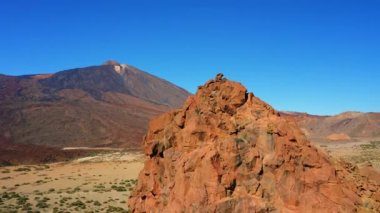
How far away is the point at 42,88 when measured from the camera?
160125 mm

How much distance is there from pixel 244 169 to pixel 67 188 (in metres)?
26.2

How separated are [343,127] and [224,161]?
4646 inches

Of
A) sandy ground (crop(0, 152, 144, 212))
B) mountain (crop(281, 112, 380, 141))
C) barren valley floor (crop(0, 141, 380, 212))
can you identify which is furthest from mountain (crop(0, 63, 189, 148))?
mountain (crop(281, 112, 380, 141))

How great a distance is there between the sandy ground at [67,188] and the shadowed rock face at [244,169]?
1196cm

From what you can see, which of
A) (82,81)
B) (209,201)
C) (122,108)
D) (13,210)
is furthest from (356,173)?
(82,81)

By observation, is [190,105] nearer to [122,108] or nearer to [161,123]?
[161,123]

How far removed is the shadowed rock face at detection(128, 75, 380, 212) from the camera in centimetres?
1364

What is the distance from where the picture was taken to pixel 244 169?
46.8 feet

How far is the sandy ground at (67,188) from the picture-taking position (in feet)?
89.7

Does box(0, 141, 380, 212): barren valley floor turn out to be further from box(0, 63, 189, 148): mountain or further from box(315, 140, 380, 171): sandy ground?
box(0, 63, 189, 148): mountain

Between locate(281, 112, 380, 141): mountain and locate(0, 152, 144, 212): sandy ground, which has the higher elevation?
locate(281, 112, 380, 141): mountain

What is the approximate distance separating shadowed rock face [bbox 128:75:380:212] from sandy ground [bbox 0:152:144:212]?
12.0 meters

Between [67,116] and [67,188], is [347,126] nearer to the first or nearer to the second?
[67,116]

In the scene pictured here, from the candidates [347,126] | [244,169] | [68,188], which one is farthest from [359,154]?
[347,126]
